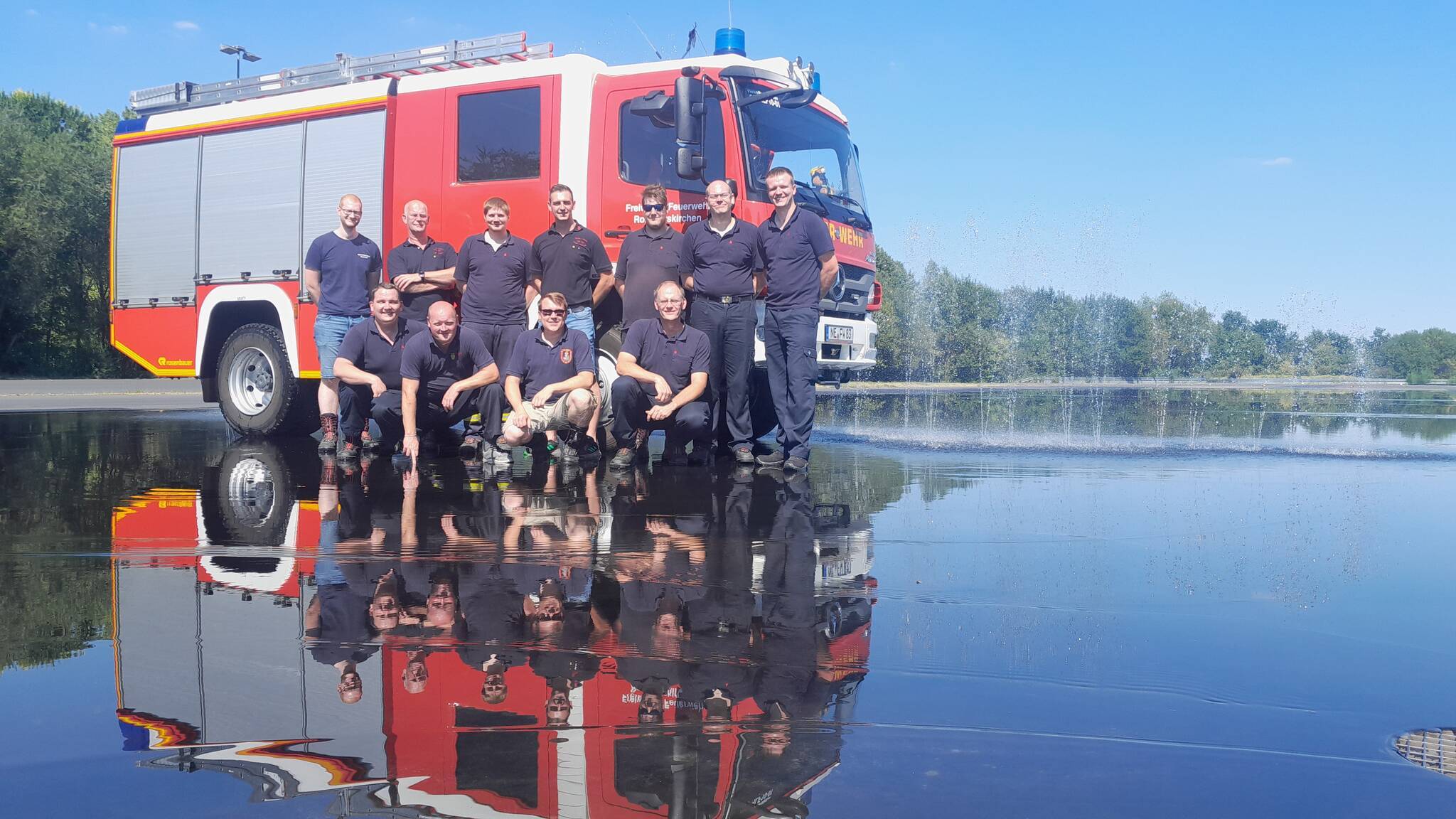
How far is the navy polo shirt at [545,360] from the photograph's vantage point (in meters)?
7.96

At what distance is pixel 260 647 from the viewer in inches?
127

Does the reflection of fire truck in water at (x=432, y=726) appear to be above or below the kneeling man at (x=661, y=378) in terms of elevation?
below

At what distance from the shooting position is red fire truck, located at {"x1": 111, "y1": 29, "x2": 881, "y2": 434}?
28.0ft

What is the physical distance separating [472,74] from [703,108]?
7.35 feet

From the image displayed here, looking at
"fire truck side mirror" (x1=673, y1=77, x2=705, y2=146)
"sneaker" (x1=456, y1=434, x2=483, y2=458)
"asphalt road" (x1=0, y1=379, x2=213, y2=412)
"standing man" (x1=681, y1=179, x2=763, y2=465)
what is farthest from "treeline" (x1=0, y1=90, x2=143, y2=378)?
"standing man" (x1=681, y1=179, x2=763, y2=465)

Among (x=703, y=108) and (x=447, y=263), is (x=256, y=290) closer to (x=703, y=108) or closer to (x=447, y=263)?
(x=447, y=263)

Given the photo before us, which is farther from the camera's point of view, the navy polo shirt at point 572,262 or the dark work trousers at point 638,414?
the navy polo shirt at point 572,262

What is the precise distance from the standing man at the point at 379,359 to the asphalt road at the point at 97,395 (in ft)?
33.3

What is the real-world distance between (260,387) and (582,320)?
4293mm

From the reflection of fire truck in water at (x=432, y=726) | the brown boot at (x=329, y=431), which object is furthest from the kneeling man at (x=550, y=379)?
the reflection of fire truck in water at (x=432, y=726)

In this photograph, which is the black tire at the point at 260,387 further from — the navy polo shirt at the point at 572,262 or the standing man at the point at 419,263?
the navy polo shirt at the point at 572,262

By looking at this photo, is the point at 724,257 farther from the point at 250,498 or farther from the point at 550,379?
the point at 250,498

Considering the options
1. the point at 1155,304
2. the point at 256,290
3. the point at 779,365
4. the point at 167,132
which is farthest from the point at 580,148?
the point at 1155,304

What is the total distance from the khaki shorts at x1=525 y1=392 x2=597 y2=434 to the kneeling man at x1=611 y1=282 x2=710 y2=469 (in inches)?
12.7
